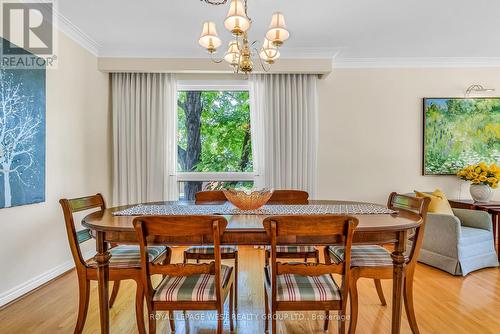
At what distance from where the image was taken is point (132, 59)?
3686mm

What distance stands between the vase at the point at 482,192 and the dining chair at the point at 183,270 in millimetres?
3464

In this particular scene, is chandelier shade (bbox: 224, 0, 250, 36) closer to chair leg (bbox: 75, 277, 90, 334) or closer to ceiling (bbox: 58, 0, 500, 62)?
ceiling (bbox: 58, 0, 500, 62)

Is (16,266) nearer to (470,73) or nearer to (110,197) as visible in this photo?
(110,197)

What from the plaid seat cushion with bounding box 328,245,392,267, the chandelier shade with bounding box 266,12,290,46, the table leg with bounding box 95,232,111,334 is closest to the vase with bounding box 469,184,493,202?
the plaid seat cushion with bounding box 328,245,392,267

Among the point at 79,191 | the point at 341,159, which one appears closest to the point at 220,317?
the point at 79,191

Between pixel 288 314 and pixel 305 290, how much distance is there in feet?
2.59

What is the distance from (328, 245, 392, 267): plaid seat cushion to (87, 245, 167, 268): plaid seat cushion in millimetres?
1204

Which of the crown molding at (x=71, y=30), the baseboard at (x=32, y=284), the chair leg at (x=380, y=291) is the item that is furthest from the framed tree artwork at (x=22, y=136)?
the chair leg at (x=380, y=291)

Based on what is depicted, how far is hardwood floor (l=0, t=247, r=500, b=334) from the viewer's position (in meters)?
1.96

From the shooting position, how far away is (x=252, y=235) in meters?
1.47

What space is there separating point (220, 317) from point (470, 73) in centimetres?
444

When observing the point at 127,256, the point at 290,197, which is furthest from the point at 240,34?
the point at 127,256

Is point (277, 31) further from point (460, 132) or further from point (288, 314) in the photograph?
point (460, 132)

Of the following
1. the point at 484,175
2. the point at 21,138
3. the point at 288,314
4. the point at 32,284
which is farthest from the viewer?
the point at 484,175
